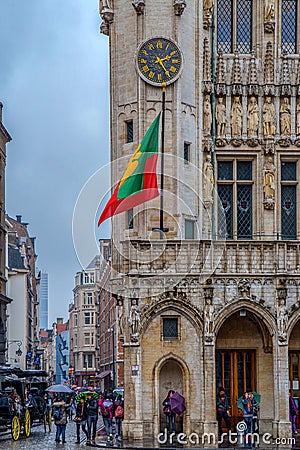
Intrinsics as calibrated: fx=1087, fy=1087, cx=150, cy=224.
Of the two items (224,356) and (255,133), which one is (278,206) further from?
(224,356)

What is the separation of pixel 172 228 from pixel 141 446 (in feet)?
31.5

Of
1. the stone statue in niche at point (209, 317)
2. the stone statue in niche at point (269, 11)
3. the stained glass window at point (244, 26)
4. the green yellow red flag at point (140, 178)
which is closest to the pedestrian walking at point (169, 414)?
the stone statue in niche at point (209, 317)

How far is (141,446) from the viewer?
34.9m

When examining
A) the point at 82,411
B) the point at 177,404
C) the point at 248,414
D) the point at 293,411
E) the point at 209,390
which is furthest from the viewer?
the point at 82,411

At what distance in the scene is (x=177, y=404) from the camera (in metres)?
36.9

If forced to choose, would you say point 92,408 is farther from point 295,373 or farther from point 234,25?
point 234,25

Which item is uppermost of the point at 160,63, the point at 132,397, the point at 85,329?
the point at 160,63

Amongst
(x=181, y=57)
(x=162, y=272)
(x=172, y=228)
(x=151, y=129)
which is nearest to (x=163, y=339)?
(x=162, y=272)

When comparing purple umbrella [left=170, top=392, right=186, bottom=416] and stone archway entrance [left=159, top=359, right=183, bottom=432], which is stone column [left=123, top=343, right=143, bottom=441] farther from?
stone archway entrance [left=159, top=359, right=183, bottom=432]

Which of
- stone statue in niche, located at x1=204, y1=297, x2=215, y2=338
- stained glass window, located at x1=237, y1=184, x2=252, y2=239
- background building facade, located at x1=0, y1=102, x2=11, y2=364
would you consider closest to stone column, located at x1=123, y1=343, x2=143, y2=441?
stone statue in niche, located at x1=204, y1=297, x2=215, y2=338

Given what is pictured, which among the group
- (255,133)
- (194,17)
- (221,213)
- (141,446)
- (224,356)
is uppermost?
(194,17)

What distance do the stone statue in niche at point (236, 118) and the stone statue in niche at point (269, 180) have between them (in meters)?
1.71

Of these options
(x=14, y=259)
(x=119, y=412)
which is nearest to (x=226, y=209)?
(x=119, y=412)

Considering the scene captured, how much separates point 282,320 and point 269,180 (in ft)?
24.2
